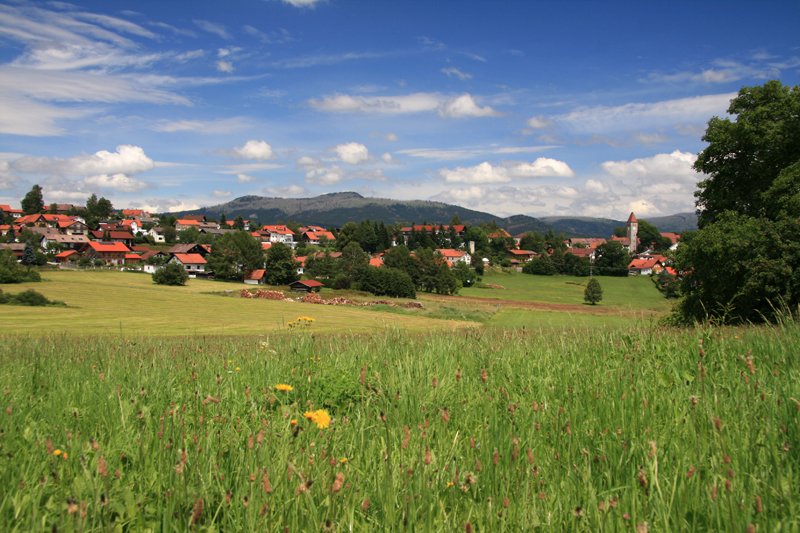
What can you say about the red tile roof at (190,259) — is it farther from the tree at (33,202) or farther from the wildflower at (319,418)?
the wildflower at (319,418)

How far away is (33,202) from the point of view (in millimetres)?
191125

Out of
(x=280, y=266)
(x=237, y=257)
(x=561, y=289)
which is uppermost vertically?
(x=237, y=257)

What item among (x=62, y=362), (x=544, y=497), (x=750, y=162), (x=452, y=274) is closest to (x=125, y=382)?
(x=62, y=362)

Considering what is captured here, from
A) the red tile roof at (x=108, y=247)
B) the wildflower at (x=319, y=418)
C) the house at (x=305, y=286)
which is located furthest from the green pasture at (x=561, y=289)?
the wildflower at (x=319, y=418)

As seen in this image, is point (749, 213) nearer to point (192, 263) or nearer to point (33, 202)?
point (192, 263)

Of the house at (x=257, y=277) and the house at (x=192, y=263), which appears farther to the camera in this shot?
the house at (x=192, y=263)

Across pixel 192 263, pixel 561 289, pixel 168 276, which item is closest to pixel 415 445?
pixel 168 276

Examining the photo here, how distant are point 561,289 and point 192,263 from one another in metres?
81.0

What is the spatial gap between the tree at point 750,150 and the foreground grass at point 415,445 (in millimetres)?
28985

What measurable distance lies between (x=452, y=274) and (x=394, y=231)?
3586 inches

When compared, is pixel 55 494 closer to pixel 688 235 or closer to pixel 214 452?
pixel 214 452

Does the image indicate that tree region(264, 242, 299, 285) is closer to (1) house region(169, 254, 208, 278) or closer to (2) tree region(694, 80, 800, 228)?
(1) house region(169, 254, 208, 278)

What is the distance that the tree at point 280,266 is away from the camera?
106 m

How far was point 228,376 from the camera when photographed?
5168 mm
